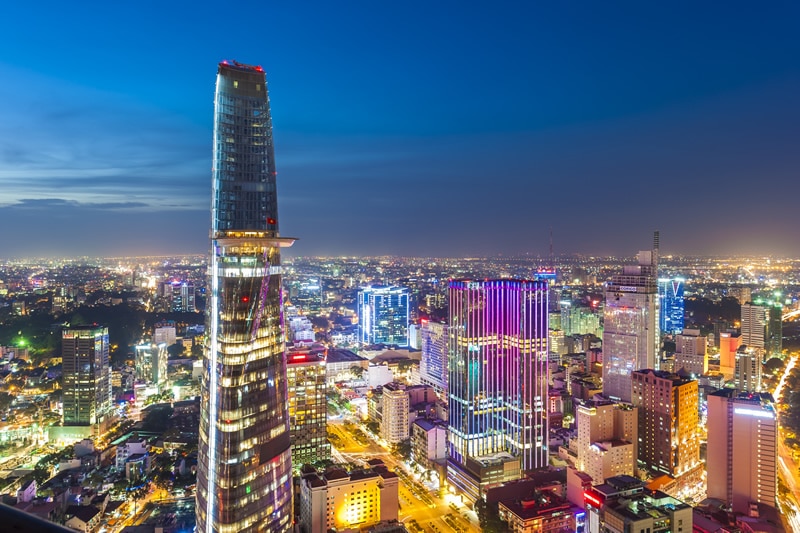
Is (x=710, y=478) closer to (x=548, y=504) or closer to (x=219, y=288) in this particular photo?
(x=548, y=504)

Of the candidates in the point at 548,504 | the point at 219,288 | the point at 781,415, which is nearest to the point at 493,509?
the point at 548,504

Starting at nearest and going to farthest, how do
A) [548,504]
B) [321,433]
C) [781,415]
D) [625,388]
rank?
1. [548,504]
2. [321,433]
3. [781,415]
4. [625,388]

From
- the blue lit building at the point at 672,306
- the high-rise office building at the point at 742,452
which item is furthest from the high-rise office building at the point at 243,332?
the blue lit building at the point at 672,306

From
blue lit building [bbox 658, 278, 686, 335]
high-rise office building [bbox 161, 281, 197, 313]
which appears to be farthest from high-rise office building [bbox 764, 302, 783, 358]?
high-rise office building [bbox 161, 281, 197, 313]

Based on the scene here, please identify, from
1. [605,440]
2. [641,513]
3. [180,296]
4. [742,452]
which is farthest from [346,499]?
[180,296]

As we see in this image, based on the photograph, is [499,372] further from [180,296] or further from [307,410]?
[180,296]

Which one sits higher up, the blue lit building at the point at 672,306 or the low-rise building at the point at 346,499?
the blue lit building at the point at 672,306

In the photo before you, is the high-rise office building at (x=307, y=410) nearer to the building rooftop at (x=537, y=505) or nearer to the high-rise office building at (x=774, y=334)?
the building rooftop at (x=537, y=505)
